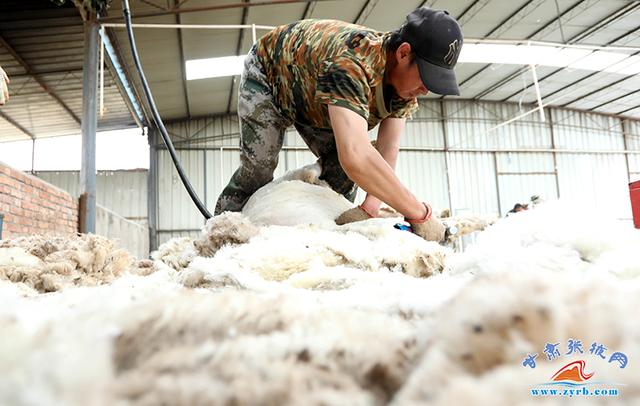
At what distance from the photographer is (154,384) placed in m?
0.41

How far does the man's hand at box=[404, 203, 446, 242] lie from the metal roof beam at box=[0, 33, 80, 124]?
29.3 feet

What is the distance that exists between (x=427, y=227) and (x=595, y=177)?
1695 cm

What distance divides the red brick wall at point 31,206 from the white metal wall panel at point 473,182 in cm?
1200

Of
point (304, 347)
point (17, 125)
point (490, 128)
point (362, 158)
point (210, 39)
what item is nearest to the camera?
point (304, 347)

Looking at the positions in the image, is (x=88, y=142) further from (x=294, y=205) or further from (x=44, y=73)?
(x=294, y=205)

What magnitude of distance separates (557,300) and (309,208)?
59.7 inches

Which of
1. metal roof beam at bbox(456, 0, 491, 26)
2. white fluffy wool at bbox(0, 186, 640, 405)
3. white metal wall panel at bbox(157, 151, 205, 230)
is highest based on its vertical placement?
metal roof beam at bbox(456, 0, 491, 26)

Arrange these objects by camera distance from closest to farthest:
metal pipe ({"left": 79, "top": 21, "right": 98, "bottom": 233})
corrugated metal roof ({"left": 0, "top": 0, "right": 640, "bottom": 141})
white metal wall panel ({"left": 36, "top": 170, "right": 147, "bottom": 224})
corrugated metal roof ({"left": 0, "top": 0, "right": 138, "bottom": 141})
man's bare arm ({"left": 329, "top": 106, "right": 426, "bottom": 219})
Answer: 1. man's bare arm ({"left": 329, "top": 106, "right": 426, "bottom": 219})
2. metal pipe ({"left": 79, "top": 21, "right": 98, "bottom": 233})
3. corrugated metal roof ({"left": 0, "top": 0, "right": 138, "bottom": 141})
4. corrugated metal roof ({"left": 0, "top": 0, "right": 640, "bottom": 141})
5. white metal wall panel ({"left": 36, "top": 170, "right": 147, "bottom": 224})

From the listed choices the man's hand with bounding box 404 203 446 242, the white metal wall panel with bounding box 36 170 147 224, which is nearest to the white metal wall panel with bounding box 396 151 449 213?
the white metal wall panel with bounding box 36 170 147 224

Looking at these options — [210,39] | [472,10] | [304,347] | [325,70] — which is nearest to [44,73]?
[210,39]

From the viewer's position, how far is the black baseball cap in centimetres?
194

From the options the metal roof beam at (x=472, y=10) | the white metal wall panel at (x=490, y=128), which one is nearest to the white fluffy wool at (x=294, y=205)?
the metal roof beam at (x=472, y=10)

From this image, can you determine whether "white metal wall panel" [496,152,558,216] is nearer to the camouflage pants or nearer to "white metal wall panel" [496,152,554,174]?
"white metal wall panel" [496,152,554,174]

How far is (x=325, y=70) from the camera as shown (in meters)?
1.92
